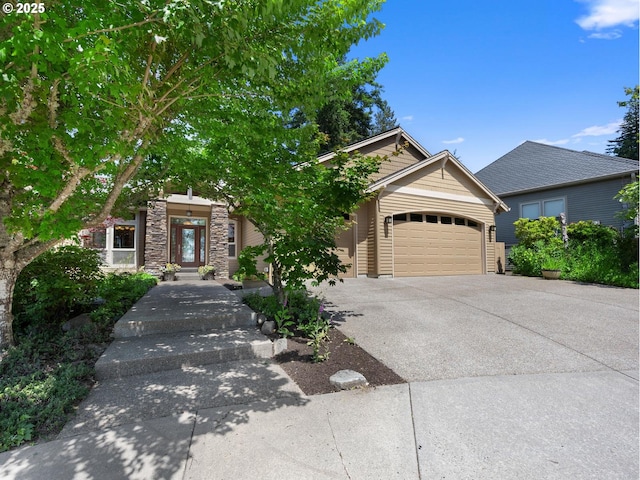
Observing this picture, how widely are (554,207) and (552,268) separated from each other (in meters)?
7.38

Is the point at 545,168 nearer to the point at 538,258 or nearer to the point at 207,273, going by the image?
the point at 538,258

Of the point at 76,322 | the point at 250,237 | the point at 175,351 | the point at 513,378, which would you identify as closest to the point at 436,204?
the point at 250,237

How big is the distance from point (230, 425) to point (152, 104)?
3.61m

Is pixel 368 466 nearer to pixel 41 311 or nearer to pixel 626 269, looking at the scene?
pixel 41 311

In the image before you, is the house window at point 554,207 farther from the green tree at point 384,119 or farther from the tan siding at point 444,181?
the green tree at point 384,119

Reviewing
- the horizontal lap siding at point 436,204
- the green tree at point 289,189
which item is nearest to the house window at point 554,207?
the horizontal lap siding at point 436,204

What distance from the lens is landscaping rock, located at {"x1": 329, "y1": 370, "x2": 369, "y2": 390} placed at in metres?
3.27

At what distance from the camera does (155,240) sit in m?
11.8

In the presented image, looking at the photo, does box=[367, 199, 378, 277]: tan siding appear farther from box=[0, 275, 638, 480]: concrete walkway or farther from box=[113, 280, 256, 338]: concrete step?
box=[0, 275, 638, 480]: concrete walkway

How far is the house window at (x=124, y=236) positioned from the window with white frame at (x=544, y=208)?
67.6ft

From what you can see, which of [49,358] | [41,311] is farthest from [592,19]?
[41,311]

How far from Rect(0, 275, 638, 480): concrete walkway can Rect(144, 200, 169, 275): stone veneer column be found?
9313 mm

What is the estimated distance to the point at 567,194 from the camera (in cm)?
1620

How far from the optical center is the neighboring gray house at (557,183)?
1470cm
